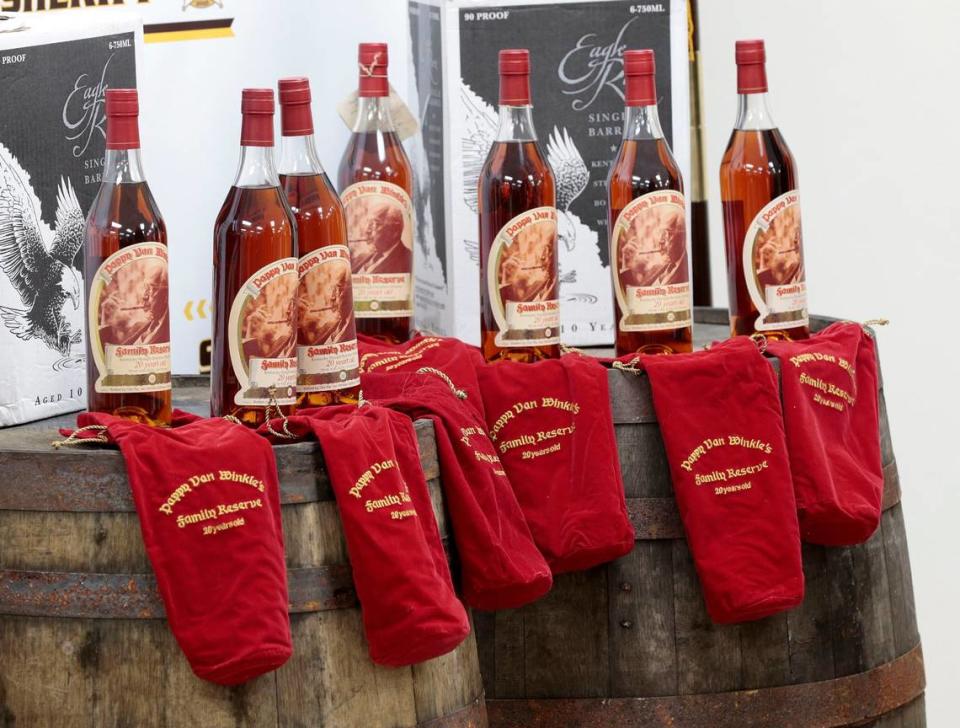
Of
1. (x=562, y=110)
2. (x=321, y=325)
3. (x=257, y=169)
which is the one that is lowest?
(x=321, y=325)

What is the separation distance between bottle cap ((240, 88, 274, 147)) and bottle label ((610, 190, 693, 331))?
1.42ft

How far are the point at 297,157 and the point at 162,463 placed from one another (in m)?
0.35

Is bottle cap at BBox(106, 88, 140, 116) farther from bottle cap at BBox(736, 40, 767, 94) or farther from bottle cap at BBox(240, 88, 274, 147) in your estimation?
bottle cap at BBox(736, 40, 767, 94)

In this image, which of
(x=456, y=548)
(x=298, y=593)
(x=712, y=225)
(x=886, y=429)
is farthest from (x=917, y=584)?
(x=298, y=593)

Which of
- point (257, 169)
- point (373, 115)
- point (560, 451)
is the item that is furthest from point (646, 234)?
point (257, 169)

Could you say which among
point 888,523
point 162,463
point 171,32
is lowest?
point 888,523

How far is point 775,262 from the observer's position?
1630 mm

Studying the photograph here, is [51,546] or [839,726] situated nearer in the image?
[51,546]

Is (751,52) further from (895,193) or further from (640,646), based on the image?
(895,193)

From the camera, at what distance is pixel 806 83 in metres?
2.71

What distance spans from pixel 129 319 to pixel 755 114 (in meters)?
0.75

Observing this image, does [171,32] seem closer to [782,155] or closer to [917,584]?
[782,155]

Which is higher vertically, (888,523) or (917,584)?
(888,523)

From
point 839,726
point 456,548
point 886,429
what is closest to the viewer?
point 456,548
